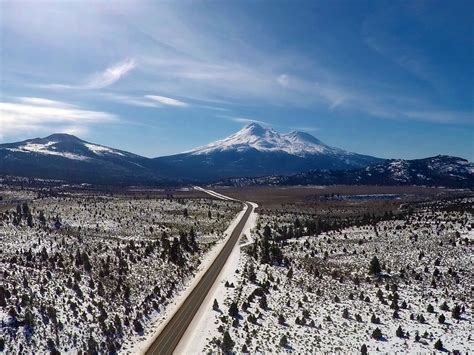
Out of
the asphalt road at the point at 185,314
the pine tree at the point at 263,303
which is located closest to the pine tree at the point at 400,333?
the pine tree at the point at 263,303

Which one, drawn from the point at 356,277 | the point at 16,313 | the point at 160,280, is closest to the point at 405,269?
the point at 356,277

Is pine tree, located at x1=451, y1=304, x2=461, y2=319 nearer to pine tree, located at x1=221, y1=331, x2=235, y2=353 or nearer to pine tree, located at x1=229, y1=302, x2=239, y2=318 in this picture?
pine tree, located at x1=229, y1=302, x2=239, y2=318

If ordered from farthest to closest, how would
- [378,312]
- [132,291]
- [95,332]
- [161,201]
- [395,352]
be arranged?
1. [161,201]
2. [132,291]
3. [378,312]
4. [95,332]
5. [395,352]

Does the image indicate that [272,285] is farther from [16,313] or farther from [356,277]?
[16,313]

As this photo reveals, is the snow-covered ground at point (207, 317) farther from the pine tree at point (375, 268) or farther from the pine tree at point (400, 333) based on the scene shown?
the pine tree at point (375, 268)

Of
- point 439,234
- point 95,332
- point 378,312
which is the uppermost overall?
→ point 439,234

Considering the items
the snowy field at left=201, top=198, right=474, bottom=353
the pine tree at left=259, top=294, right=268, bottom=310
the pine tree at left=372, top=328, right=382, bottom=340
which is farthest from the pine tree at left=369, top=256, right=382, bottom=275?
the pine tree at left=372, top=328, right=382, bottom=340
